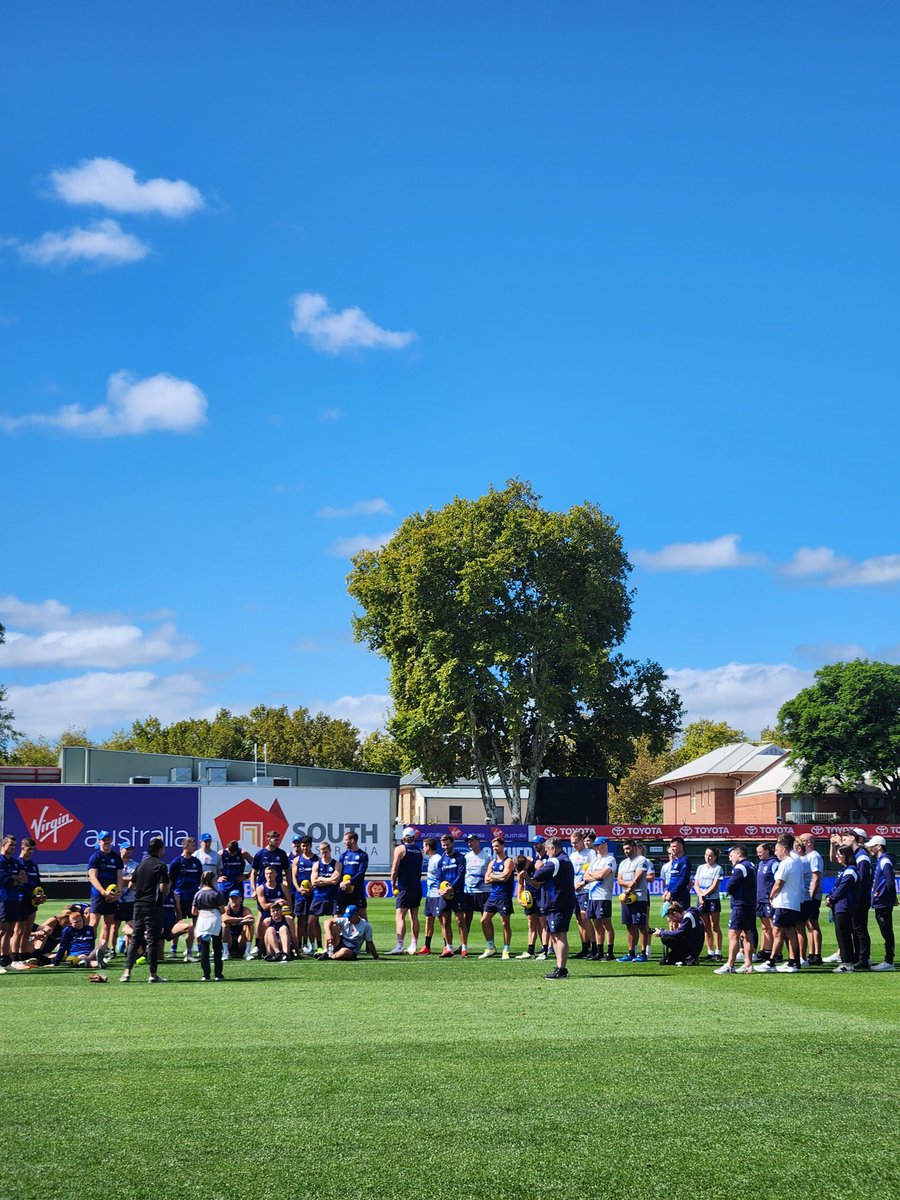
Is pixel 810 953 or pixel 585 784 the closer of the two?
pixel 810 953

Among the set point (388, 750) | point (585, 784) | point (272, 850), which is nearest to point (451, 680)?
point (585, 784)

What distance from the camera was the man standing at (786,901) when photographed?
15.5m

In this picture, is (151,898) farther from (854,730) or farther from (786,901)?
(854,730)

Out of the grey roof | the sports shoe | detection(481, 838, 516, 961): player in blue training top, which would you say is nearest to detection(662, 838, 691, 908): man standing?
detection(481, 838, 516, 961): player in blue training top

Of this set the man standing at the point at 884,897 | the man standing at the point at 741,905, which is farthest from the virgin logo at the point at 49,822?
the man standing at the point at 884,897

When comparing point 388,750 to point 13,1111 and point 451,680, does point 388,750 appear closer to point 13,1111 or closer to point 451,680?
point 451,680

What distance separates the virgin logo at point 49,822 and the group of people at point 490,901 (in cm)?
1685

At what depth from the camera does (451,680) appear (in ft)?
161

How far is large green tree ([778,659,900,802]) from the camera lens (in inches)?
2763

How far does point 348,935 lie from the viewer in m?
17.1

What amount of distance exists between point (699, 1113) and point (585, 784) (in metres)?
36.0

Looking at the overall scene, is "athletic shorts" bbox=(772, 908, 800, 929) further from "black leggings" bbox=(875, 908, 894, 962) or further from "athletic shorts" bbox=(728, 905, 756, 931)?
"black leggings" bbox=(875, 908, 894, 962)

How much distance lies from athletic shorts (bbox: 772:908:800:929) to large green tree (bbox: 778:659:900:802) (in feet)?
189

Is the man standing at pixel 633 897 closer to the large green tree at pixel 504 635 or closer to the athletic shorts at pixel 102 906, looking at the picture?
the athletic shorts at pixel 102 906
